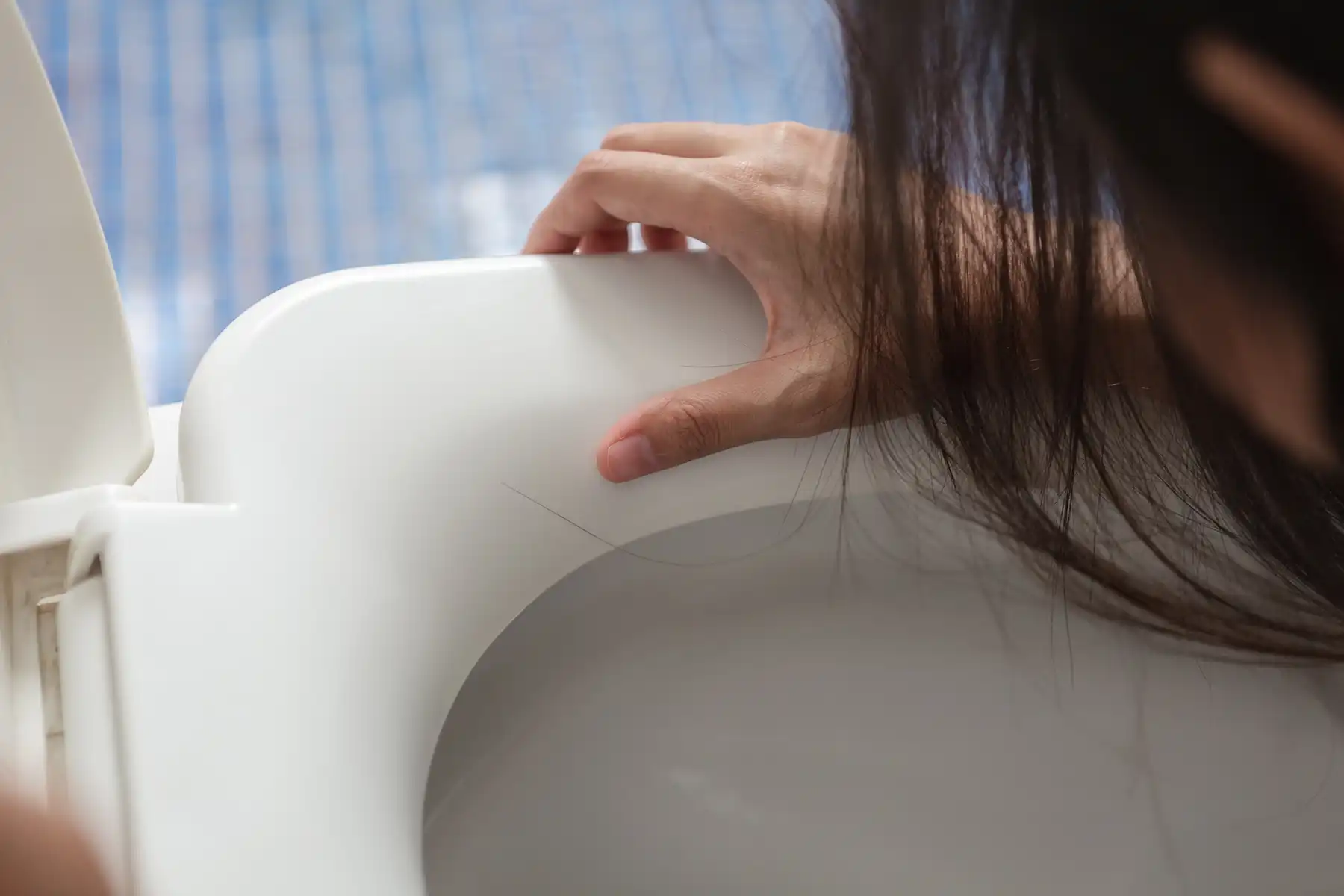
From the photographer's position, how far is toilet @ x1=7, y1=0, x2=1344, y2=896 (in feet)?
1.03

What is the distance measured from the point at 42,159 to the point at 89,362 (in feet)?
0.21

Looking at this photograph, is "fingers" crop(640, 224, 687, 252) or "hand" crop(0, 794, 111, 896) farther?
"fingers" crop(640, 224, 687, 252)

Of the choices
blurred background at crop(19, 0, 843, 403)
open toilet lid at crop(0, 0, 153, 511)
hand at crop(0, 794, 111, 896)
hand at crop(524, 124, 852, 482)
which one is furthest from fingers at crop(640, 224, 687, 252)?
blurred background at crop(19, 0, 843, 403)

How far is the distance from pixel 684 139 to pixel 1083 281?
219 mm

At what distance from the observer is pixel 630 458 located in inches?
16.2

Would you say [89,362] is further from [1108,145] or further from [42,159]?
[1108,145]

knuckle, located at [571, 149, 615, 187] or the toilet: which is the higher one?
Result: knuckle, located at [571, 149, 615, 187]

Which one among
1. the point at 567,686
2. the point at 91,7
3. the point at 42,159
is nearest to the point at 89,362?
the point at 42,159

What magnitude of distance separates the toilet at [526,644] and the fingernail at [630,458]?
1cm

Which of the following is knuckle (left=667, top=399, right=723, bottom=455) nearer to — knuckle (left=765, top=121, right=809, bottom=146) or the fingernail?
the fingernail

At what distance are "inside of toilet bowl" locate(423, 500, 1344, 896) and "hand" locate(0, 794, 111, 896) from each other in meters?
0.25

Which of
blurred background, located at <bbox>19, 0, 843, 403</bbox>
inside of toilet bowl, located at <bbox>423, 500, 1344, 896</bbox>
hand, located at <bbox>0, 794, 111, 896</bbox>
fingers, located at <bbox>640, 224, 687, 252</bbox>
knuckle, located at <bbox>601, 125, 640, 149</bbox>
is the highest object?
blurred background, located at <bbox>19, 0, 843, 403</bbox>

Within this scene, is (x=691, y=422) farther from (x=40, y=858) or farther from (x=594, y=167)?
(x=40, y=858)

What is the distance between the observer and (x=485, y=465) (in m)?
0.40
